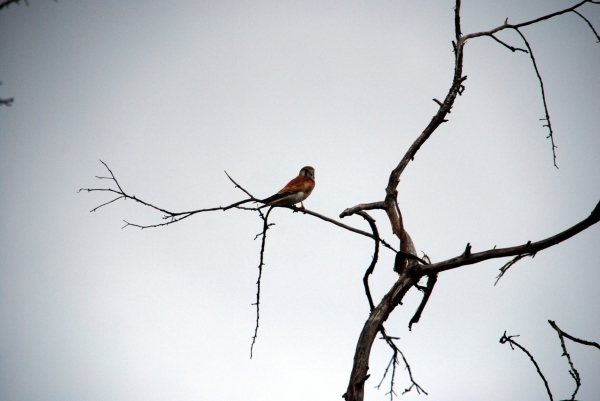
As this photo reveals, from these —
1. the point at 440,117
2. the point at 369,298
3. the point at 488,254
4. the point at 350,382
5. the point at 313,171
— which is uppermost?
the point at 313,171

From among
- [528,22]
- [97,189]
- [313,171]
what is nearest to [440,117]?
[528,22]

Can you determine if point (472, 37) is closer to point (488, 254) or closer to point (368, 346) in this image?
point (488, 254)

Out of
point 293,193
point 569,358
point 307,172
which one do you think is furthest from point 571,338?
point 307,172

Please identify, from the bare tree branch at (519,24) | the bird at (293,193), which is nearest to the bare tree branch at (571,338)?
the bare tree branch at (519,24)

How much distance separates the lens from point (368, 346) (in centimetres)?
325

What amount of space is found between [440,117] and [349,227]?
1.35m

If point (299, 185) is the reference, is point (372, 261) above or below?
below

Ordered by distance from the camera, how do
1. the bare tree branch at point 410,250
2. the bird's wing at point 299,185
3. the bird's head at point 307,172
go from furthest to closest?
1. the bird's head at point 307,172
2. the bird's wing at point 299,185
3. the bare tree branch at point 410,250

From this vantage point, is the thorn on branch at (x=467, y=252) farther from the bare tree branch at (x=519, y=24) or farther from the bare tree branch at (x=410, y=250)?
the bare tree branch at (x=519, y=24)

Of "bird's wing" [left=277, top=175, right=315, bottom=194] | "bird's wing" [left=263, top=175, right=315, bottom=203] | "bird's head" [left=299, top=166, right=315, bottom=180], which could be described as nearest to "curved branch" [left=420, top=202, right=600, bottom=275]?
"bird's wing" [left=263, top=175, right=315, bottom=203]

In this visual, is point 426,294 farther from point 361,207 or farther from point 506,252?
point 361,207

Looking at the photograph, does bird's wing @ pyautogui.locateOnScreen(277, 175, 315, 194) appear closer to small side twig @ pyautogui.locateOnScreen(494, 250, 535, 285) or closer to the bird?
the bird

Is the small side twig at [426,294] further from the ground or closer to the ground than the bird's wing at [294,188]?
closer to the ground

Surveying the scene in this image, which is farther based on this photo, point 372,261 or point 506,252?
point 372,261
